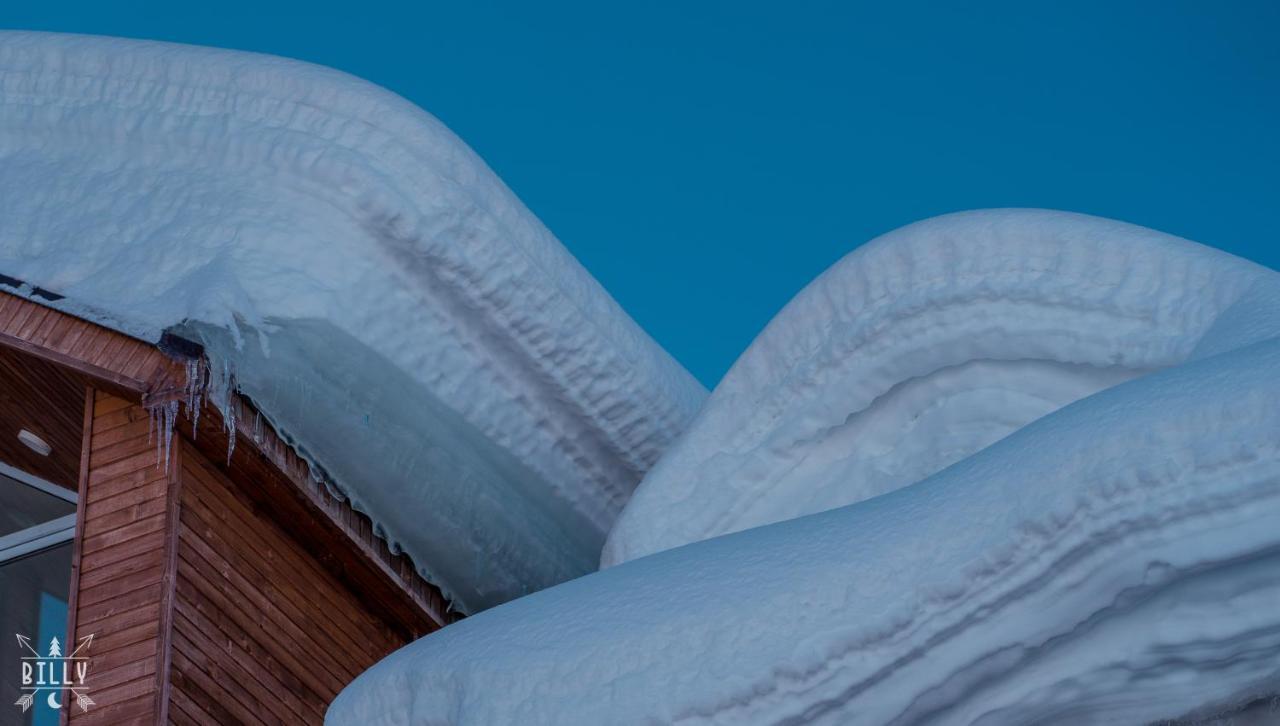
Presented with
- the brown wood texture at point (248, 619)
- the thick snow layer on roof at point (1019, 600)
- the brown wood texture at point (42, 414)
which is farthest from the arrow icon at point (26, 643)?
the thick snow layer on roof at point (1019, 600)

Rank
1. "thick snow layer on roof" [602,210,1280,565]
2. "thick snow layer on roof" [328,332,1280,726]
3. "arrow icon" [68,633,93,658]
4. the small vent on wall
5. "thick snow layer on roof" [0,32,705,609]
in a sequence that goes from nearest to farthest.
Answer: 1. "thick snow layer on roof" [328,332,1280,726]
2. "thick snow layer on roof" [602,210,1280,565]
3. "arrow icon" [68,633,93,658]
4. "thick snow layer on roof" [0,32,705,609]
5. the small vent on wall

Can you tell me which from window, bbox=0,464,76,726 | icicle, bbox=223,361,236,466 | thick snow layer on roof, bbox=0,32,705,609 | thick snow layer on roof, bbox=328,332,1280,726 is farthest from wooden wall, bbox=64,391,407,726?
thick snow layer on roof, bbox=328,332,1280,726

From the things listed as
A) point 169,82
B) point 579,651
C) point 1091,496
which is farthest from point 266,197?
point 1091,496

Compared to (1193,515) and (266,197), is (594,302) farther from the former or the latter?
(1193,515)

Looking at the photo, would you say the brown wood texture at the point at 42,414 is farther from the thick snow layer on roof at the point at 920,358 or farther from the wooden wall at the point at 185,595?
the thick snow layer on roof at the point at 920,358

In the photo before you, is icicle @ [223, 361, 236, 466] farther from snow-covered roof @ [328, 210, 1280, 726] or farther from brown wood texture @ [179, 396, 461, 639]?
snow-covered roof @ [328, 210, 1280, 726]

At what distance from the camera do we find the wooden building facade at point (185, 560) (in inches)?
197

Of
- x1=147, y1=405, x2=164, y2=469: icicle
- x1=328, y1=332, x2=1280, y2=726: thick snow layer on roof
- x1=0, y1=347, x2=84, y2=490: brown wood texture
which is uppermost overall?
x1=0, y1=347, x2=84, y2=490: brown wood texture

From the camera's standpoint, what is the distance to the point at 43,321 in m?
5.38

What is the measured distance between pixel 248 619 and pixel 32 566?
4.40ft

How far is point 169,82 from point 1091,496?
3.88 meters

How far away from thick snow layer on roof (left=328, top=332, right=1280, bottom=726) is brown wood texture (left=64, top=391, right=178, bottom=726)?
193 centimetres

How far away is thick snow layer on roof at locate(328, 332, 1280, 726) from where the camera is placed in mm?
2953

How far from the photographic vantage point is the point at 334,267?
526 centimetres
